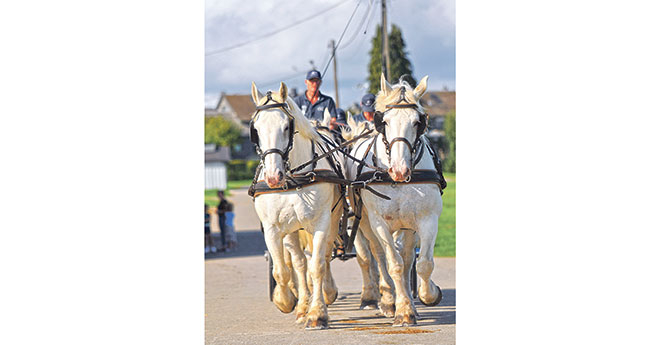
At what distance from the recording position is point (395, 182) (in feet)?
23.9

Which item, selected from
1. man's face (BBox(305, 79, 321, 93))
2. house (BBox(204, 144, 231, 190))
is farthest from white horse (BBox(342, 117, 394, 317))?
house (BBox(204, 144, 231, 190))

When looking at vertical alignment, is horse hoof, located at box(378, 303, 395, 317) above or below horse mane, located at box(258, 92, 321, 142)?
below

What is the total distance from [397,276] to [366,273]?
1389 millimetres

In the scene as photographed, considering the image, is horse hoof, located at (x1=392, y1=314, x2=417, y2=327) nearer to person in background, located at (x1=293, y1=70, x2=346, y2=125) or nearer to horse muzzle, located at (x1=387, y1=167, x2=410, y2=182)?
horse muzzle, located at (x1=387, y1=167, x2=410, y2=182)

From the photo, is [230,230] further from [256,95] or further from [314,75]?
[256,95]

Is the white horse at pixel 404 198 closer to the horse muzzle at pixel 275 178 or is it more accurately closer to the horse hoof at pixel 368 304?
the horse muzzle at pixel 275 178

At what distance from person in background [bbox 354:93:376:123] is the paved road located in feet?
7.85

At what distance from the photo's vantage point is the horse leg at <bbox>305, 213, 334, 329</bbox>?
23.8 feet

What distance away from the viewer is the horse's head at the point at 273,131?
6496 millimetres

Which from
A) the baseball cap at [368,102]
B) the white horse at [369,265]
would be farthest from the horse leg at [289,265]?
the baseball cap at [368,102]
